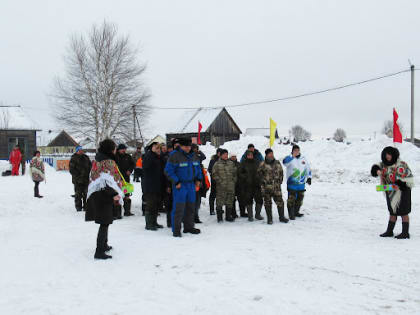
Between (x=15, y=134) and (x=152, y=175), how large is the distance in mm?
29917

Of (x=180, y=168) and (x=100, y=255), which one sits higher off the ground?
(x=180, y=168)

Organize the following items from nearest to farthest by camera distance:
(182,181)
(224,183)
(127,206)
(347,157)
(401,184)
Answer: (401,184) → (182,181) → (224,183) → (127,206) → (347,157)

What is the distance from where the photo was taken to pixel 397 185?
6574mm

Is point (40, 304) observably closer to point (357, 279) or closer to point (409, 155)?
point (357, 279)

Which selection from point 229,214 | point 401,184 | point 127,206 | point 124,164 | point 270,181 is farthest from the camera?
point 127,206

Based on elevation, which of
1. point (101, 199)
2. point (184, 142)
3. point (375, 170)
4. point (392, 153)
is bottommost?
point (101, 199)

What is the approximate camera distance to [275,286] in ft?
13.8

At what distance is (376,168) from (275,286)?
3.84m

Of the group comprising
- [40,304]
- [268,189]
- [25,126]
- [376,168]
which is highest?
[25,126]

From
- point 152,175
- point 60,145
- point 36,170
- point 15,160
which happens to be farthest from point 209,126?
point 60,145

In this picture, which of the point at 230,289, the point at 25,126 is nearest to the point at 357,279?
the point at 230,289

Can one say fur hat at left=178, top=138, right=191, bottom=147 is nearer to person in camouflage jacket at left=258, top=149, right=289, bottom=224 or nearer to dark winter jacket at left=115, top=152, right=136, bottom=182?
person in camouflage jacket at left=258, top=149, right=289, bottom=224

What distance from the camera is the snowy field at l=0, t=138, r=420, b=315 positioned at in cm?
372

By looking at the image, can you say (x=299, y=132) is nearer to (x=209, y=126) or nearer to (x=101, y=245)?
(x=209, y=126)
